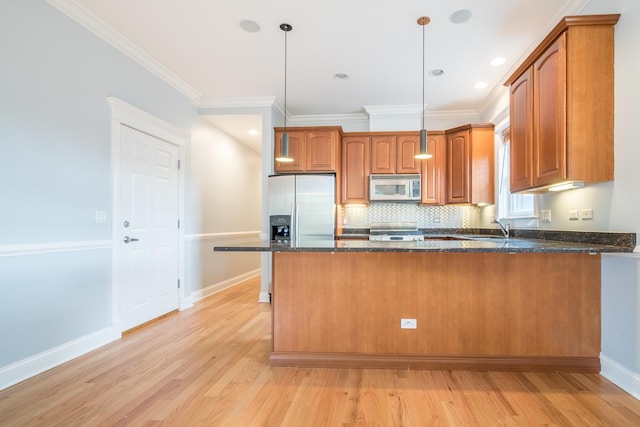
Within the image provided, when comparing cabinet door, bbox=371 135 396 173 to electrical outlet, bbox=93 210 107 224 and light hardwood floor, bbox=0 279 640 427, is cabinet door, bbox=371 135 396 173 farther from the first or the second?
electrical outlet, bbox=93 210 107 224

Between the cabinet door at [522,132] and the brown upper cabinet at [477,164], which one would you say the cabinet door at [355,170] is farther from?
the cabinet door at [522,132]

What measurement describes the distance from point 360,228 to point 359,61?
2389mm

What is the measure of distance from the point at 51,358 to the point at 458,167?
4706 millimetres

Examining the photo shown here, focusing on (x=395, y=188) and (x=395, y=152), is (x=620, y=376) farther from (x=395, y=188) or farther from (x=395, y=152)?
(x=395, y=152)

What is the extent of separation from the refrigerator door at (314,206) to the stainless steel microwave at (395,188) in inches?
28.7

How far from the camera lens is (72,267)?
97.2 inches

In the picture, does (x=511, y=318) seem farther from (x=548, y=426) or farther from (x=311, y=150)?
(x=311, y=150)

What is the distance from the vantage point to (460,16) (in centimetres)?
256

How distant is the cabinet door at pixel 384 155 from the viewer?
4508mm

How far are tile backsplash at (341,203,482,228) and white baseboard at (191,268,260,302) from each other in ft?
6.94

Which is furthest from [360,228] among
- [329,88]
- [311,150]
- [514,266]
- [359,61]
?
[514,266]

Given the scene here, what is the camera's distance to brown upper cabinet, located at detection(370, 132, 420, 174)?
449 cm

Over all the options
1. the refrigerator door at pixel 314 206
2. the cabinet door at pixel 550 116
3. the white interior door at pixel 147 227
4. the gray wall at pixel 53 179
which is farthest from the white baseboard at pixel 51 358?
the cabinet door at pixel 550 116

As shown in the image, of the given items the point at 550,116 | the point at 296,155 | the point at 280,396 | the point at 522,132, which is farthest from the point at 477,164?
the point at 280,396
